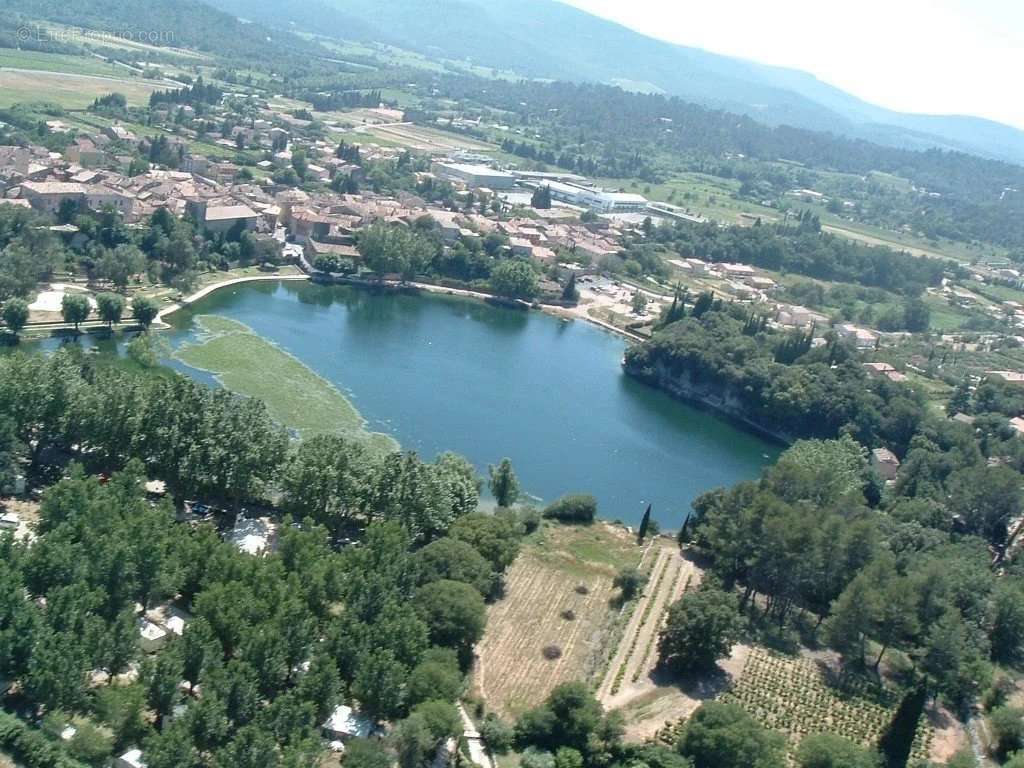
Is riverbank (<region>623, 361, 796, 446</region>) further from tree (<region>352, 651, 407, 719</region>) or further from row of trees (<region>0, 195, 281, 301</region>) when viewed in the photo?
tree (<region>352, 651, 407, 719</region>)

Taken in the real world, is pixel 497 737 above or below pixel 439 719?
below

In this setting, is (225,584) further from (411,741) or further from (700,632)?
(700,632)

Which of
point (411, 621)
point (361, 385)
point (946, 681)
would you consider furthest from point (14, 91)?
point (946, 681)

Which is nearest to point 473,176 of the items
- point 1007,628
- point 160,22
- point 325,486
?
point 325,486

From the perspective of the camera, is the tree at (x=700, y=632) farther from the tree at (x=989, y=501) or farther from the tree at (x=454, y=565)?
the tree at (x=989, y=501)

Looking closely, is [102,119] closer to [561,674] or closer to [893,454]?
[893,454]

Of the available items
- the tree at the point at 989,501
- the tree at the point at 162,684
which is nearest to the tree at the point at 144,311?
the tree at the point at 162,684
